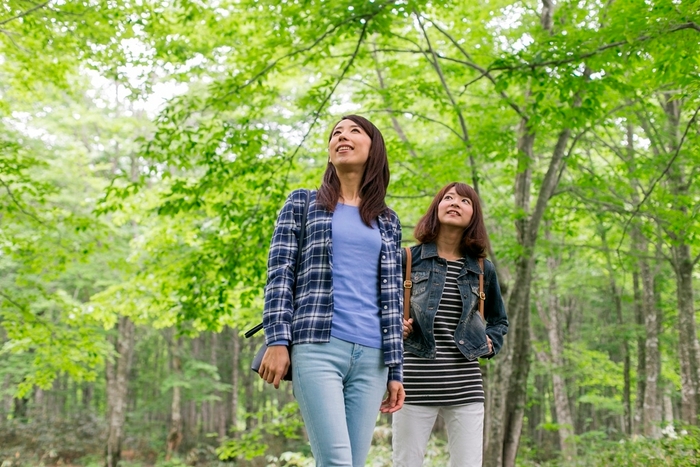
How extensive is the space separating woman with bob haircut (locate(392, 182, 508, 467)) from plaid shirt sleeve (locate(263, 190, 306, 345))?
1.12 m

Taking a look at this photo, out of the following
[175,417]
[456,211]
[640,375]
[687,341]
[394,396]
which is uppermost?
[456,211]

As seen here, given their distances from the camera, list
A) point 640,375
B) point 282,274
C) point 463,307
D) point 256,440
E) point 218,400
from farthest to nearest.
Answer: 1. point 218,400
2. point 640,375
3. point 256,440
4. point 463,307
5. point 282,274

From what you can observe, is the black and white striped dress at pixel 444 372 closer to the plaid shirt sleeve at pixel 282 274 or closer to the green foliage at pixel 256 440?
the plaid shirt sleeve at pixel 282 274

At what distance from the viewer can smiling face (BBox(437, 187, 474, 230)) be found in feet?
10.9

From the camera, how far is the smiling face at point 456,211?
3.33m

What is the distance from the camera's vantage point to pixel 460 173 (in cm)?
762

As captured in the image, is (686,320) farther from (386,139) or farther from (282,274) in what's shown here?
(282,274)

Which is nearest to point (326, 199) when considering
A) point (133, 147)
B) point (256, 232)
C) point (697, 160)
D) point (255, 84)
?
point (256, 232)

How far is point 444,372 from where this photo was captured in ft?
10.1

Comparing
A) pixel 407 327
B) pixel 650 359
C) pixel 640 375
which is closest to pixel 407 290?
pixel 407 327

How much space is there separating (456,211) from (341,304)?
4.59ft

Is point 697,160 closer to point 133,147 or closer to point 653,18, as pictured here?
point 653,18

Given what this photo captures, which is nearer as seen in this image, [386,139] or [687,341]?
[687,341]

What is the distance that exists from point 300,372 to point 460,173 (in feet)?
19.5
